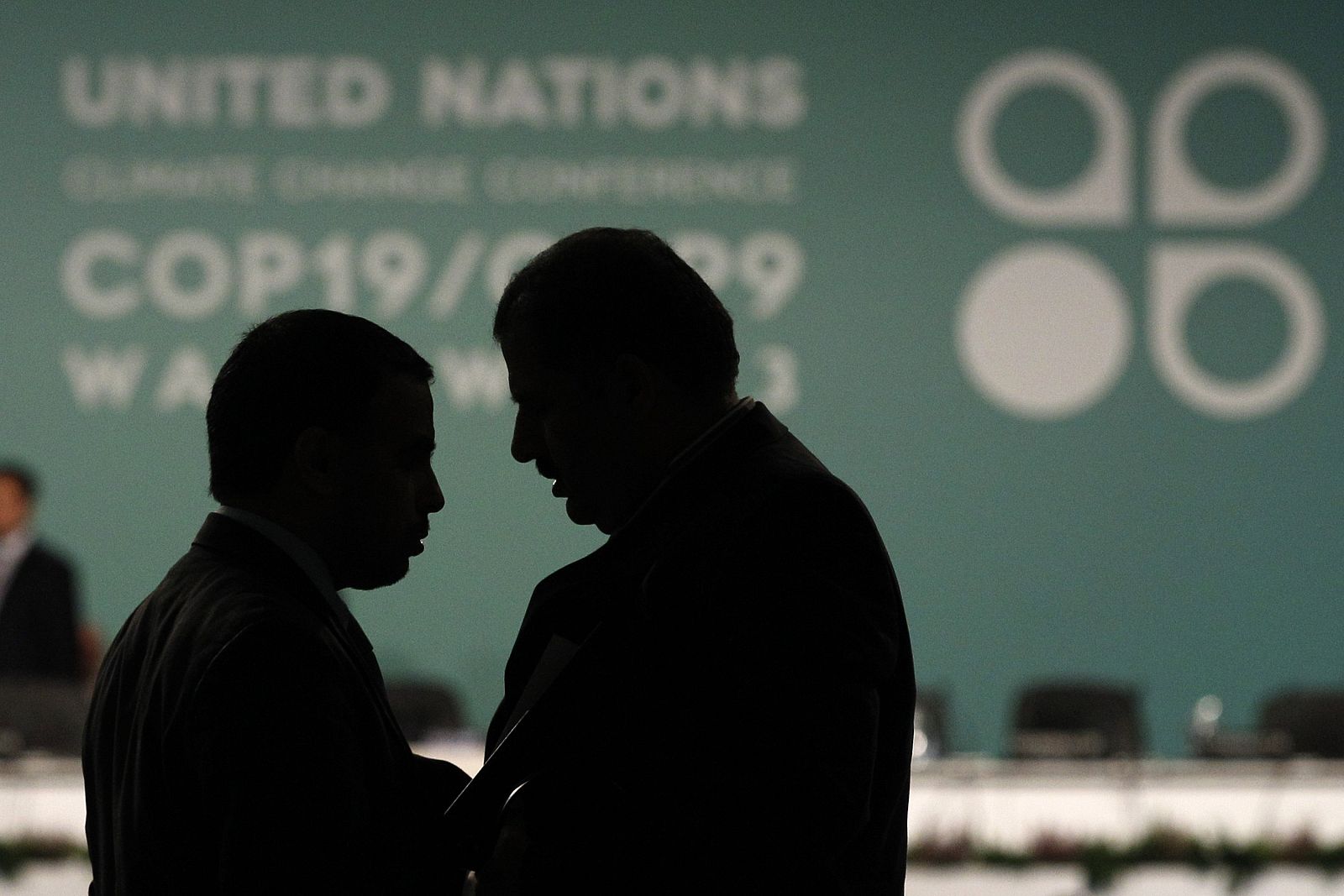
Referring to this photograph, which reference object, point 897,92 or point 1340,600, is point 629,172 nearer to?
point 897,92

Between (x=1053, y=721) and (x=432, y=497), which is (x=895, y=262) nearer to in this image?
(x=1053, y=721)

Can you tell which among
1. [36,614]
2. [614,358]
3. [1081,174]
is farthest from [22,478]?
[614,358]

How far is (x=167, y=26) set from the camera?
8.19 meters

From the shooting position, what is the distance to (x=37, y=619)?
689 centimetres

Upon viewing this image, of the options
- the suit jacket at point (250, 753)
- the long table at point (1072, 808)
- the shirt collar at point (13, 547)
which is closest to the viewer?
the suit jacket at point (250, 753)

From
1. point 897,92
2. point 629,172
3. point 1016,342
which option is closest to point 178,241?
point 629,172

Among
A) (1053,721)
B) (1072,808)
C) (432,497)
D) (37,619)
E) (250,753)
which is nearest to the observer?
(250,753)

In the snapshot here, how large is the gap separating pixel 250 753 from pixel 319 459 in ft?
0.98

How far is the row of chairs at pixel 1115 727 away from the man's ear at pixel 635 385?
3655 millimetres

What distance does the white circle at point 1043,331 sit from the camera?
807 centimetres

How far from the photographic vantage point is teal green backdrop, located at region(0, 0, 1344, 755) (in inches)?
317

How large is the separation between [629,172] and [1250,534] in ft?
10.8

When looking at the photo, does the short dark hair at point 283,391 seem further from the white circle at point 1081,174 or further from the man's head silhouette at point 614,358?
the white circle at point 1081,174

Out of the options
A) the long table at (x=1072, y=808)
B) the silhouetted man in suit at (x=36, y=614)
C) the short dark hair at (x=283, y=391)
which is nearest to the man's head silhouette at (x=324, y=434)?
the short dark hair at (x=283, y=391)
